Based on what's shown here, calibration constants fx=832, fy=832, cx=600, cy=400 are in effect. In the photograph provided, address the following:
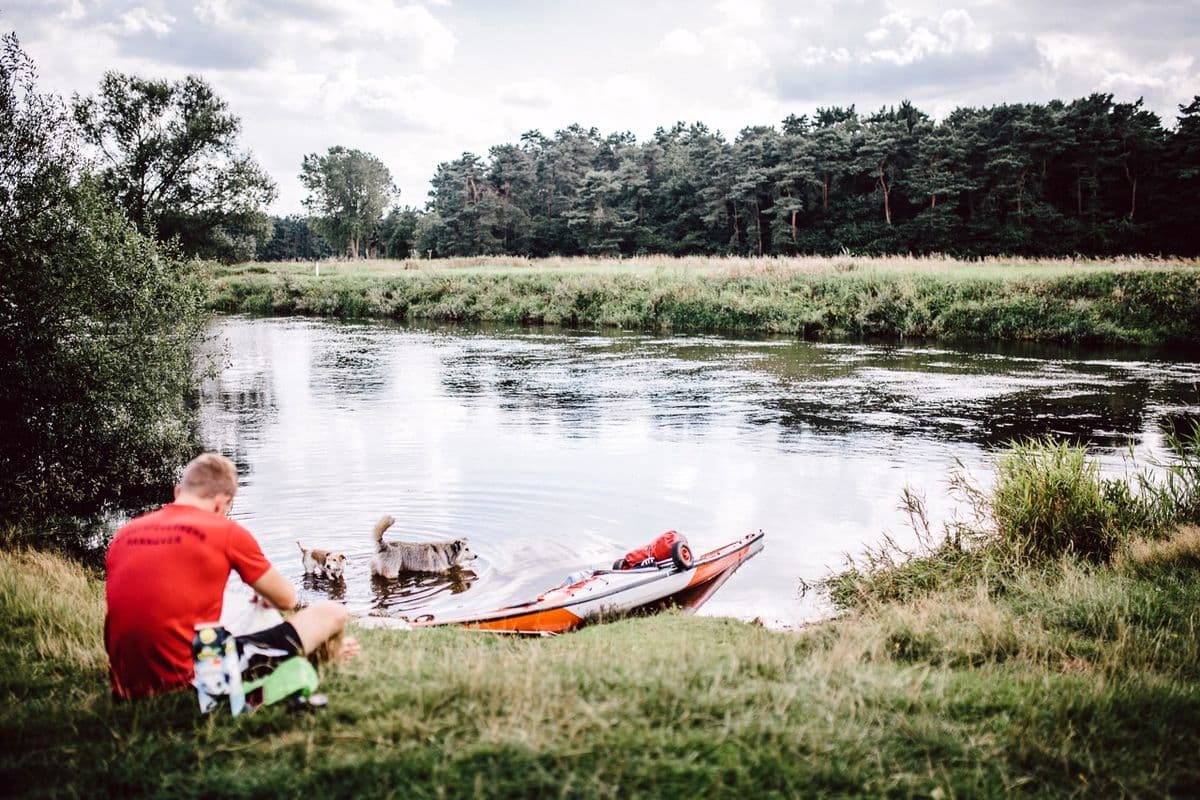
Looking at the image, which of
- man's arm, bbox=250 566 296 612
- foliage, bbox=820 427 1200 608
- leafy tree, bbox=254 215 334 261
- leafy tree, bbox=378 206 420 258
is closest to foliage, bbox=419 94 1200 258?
leafy tree, bbox=378 206 420 258

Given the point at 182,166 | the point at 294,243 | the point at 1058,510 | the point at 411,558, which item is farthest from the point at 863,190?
the point at 294,243

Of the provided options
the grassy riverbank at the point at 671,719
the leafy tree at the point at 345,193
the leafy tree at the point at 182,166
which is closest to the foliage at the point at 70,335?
the grassy riverbank at the point at 671,719

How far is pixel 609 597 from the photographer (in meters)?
8.44

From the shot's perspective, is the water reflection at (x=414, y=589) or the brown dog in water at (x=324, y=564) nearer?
the water reflection at (x=414, y=589)

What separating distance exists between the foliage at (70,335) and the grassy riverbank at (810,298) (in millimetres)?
10981

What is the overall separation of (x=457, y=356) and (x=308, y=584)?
2160 centimetres

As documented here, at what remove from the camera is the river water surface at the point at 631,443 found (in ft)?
36.0

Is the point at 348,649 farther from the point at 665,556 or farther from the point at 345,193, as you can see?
the point at 345,193

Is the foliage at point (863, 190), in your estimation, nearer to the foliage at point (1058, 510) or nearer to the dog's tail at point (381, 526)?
the foliage at point (1058, 510)

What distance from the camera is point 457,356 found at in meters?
30.9

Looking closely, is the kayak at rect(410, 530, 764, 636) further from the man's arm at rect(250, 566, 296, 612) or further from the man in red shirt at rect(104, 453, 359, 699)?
the man in red shirt at rect(104, 453, 359, 699)

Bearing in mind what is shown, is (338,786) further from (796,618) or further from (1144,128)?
(1144,128)

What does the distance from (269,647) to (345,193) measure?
10522 centimetres

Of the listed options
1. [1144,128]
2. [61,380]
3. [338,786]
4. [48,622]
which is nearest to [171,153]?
[61,380]
